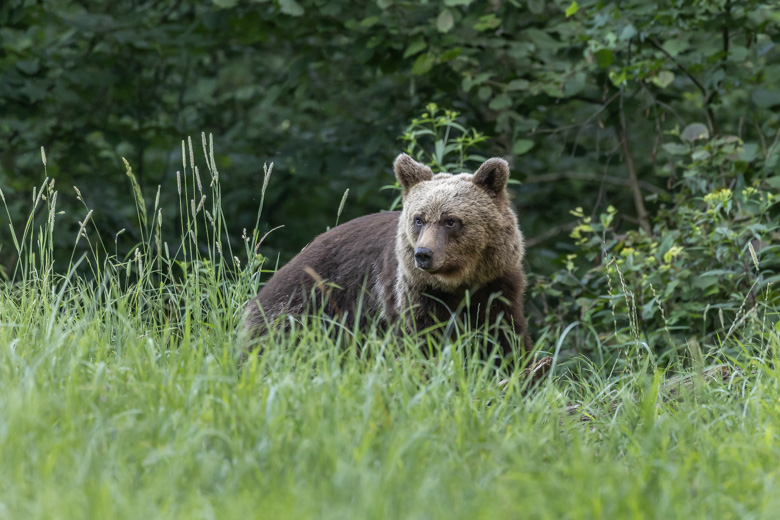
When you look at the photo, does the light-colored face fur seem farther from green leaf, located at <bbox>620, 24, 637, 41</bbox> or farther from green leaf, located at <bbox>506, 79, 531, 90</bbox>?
green leaf, located at <bbox>506, 79, 531, 90</bbox>

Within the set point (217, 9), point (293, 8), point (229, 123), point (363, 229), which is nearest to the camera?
point (363, 229)

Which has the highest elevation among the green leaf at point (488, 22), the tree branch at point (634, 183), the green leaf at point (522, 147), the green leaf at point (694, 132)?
the green leaf at point (488, 22)

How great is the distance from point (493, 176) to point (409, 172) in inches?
19.1

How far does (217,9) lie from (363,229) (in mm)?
3226

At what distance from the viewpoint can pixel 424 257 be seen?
4496 mm

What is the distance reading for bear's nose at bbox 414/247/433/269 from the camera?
14.7 ft

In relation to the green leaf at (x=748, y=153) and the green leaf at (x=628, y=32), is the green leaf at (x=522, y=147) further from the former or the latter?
the green leaf at (x=748, y=153)

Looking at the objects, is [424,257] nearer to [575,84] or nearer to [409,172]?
[409,172]

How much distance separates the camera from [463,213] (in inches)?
190

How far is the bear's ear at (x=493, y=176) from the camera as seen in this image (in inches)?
193

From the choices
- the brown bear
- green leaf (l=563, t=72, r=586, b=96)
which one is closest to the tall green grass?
the brown bear

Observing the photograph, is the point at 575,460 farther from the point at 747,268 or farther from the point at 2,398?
the point at 747,268

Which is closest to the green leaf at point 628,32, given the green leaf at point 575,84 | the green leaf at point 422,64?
the green leaf at point 575,84

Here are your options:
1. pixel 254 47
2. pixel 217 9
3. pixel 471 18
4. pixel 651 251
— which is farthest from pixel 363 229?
pixel 254 47
